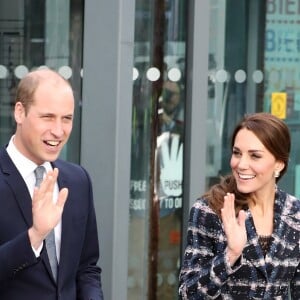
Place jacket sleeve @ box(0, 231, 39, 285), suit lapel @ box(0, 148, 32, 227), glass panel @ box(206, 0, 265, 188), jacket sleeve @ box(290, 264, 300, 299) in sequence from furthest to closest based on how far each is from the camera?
glass panel @ box(206, 0, 265, 188) → jacket sleeve @ box(290, 264, 300, 299) → suit lapel @ box(0, 148, 32, 227) → jacket sleeve @ box(0, 231, 39, 285)

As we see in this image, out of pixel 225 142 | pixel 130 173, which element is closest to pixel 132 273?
pixel 130 173

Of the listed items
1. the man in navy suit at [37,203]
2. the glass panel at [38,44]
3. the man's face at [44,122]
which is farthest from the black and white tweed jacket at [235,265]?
the glass panel at [38,44]

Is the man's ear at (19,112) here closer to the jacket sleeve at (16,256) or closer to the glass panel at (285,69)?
the jacket sleeve at (16,256)

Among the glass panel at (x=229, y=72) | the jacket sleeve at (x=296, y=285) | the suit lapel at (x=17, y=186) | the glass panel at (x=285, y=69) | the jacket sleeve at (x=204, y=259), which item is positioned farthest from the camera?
the glass panel at (x=285, y=69)

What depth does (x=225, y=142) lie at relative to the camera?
6.05 metres

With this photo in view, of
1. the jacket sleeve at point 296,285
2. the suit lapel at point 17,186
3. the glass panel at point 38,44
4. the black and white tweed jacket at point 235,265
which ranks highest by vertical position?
the glass panel at point 38,44

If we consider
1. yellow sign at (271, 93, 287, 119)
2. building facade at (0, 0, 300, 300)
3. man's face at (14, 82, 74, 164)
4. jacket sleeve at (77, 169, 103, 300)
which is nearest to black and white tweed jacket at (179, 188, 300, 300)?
jacket sleeve at (77, 169, 103, 300)

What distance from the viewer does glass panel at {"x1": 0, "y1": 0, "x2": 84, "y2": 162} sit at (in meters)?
5.37

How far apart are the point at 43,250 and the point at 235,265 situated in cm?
73

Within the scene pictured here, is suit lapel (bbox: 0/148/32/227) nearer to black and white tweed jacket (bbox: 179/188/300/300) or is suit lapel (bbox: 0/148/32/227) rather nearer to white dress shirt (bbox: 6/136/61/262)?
white dress shirt (bbox: 6/136/61/262)

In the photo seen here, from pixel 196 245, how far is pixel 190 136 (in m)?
2.38

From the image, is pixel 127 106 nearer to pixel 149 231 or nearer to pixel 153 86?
pixel 153 86

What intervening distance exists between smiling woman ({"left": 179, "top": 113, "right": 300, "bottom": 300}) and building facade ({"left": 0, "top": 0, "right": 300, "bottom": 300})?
6.31 feet

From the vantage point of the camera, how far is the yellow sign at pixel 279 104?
621 centimetres
